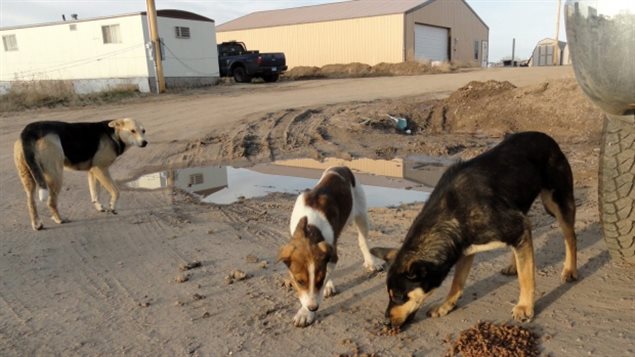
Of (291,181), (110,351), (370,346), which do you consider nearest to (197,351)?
(110,351)

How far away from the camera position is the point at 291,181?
8625 millimetres

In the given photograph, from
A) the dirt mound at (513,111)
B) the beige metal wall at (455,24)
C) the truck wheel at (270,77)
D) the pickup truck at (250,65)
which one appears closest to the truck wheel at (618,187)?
the dirt mound at (513,111)

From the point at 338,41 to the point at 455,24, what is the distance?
43.8 ft

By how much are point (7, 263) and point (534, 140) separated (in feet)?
18.7

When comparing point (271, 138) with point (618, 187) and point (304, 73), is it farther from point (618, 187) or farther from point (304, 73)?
point (304, 73)

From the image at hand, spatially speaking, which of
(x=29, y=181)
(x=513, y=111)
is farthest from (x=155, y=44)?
(x=29, y=181)

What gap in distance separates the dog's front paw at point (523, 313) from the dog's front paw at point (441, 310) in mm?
500

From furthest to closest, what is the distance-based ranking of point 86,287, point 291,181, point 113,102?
point 113,102 → point 291,181 → point 86,287

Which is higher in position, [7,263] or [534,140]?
[534,140]

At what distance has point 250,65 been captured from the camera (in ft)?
104

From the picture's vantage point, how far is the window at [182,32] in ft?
95.0

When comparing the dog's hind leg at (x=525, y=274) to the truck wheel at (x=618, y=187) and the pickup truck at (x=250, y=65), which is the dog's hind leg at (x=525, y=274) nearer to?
the truck wheel at (x=618, y=187)

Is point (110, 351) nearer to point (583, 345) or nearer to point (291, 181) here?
point (583, 345)

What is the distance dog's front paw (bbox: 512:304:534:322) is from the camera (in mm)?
3803
